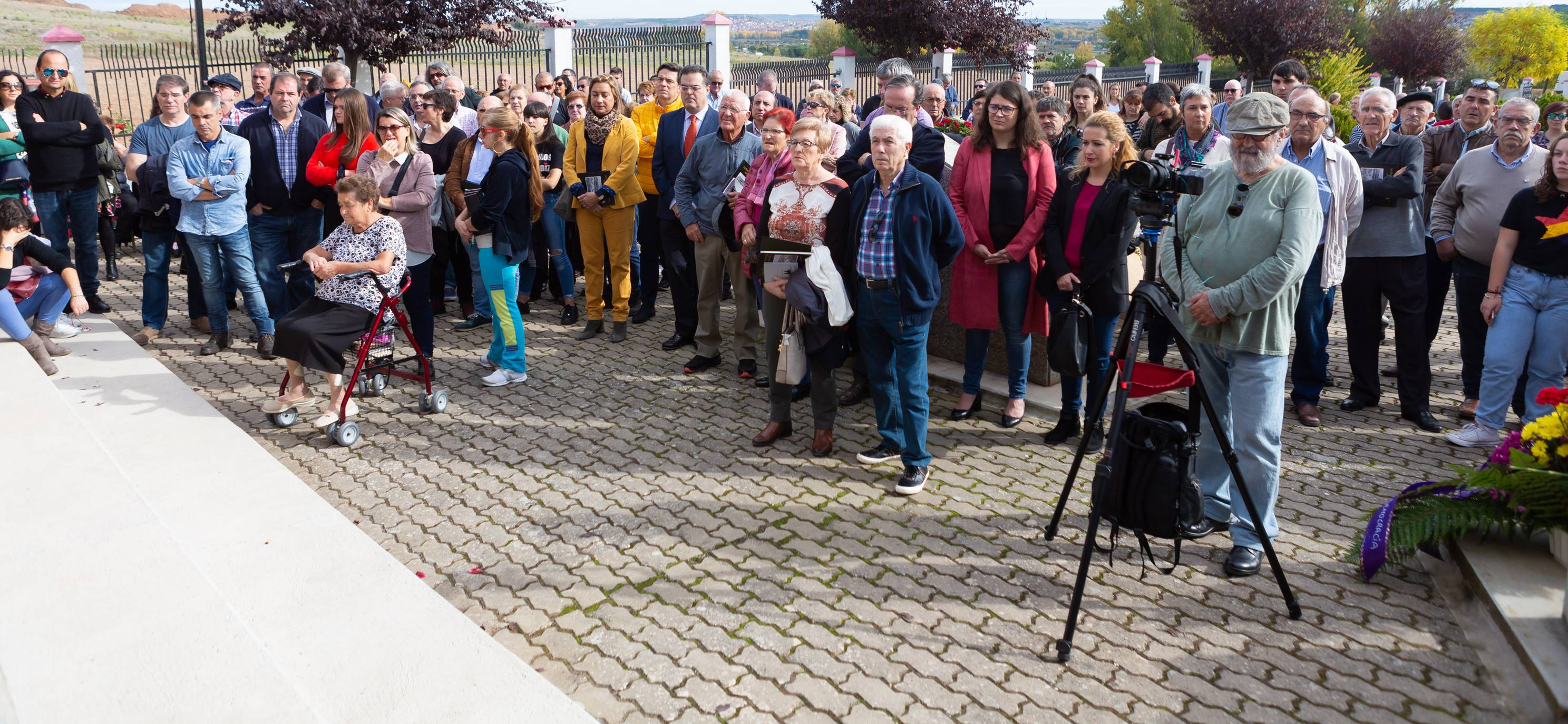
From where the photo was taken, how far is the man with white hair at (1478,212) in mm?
5973

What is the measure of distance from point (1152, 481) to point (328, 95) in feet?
25.0

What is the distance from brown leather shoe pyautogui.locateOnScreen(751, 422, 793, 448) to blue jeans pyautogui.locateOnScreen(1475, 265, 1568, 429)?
3.85 metres

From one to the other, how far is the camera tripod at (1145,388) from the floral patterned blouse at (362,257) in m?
4.15

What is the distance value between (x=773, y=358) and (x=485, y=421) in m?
1.85

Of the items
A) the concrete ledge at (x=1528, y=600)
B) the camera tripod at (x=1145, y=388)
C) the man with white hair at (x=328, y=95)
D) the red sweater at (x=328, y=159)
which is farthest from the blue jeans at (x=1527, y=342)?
the man with white hair at (x=328, y=95)

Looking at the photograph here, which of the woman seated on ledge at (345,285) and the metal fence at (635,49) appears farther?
the metal fence at (635,49)

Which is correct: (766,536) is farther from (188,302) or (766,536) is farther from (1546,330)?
(188,302)

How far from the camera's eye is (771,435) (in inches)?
236

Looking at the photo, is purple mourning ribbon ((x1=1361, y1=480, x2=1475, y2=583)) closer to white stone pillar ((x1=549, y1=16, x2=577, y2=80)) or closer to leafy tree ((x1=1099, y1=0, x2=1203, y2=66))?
white stone pillar ((x1=549, y1=16, x2=577, y2=80))

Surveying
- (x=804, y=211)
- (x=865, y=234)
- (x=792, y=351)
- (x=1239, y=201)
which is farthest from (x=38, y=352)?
(x=1239, y=201)

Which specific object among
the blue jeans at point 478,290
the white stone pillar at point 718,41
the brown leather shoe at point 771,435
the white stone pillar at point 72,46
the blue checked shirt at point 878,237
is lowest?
the brown leather shoe at point 771,435

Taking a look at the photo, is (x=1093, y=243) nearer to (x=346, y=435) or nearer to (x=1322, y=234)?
(x=1322, y=234)

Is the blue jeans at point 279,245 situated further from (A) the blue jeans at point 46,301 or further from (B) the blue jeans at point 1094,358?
(B) the blue jeans at point 1094,358

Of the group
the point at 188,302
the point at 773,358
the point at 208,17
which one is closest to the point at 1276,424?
the point at 773,358
